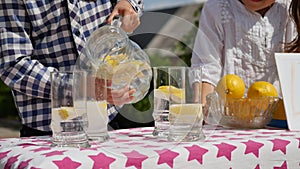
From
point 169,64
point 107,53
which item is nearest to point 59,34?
point 107,53

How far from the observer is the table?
1.14 metres

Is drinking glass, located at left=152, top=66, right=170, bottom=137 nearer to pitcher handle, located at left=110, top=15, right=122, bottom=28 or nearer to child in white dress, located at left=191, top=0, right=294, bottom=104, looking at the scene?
pitcher handle, located at left=110, top=15, right=122, bottom=28

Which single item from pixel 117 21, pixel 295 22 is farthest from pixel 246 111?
pixel 295 22

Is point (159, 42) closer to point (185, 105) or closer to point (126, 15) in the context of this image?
point (185, 105)

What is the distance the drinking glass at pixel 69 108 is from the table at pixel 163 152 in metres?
0.04

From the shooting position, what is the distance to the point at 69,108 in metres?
1.23

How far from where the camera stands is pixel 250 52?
205 centimetres

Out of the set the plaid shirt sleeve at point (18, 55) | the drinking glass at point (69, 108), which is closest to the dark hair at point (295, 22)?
the plaid shirt sleeve at point (18, 55)

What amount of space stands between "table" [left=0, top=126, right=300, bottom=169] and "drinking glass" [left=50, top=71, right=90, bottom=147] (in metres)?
0.04

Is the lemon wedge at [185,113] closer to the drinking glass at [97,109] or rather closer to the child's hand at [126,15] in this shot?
the drinking glass at [97,109]

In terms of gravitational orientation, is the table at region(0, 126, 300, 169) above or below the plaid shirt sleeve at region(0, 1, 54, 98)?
below

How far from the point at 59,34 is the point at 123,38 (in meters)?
0.41

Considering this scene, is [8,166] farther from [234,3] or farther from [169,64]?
[234,3]

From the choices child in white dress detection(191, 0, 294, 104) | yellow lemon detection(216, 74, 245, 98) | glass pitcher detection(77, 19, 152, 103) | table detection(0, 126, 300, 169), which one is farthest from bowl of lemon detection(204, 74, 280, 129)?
child in white dress detection(191, 0, 294, 104)
